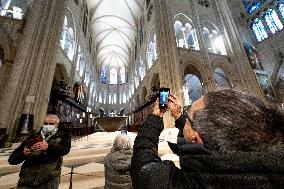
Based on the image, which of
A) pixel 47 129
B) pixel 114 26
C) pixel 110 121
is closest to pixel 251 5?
pixel 114 26

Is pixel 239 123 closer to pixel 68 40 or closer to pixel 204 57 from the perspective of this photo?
pixel 204 57

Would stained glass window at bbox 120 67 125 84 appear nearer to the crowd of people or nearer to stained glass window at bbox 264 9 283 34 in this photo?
stained glass window at bbox 264 9 283 34

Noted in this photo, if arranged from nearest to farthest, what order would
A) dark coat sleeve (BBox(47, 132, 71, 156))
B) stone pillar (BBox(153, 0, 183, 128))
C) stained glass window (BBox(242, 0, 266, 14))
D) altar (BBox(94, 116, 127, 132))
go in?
dark coat sleeve (BBox(47, 132, 71, 156)), altar (BBox(94, 116, 127, 132)), stone pillar (BBox(153, 0, 183, 128)), stained glass window (BBox(242, 0, 266, 14))

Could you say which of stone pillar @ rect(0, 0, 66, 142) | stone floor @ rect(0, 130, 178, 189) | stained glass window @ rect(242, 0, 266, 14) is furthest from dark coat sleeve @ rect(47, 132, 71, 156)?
stained glass window @ rect(242, 0, 266, 14)

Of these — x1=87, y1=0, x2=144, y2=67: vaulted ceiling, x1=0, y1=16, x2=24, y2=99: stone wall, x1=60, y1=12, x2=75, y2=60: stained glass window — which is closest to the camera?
x1=0, y1=16, x2=24, y2=99: stone wall

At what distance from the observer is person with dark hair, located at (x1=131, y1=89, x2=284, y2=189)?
2.02 ft

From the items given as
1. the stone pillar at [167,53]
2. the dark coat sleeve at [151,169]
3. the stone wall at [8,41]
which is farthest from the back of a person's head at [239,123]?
the stone wall at [8,41]

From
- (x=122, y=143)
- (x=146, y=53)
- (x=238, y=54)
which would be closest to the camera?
(x=122, y=143)

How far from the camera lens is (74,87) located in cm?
1430

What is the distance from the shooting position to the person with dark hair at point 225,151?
24.3 inches

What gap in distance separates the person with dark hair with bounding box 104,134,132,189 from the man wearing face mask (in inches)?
23.0

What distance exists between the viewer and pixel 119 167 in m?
2.12

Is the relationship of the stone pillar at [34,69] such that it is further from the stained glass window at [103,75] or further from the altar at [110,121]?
the stained glass window at [103,75]

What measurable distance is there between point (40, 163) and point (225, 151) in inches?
80.6
